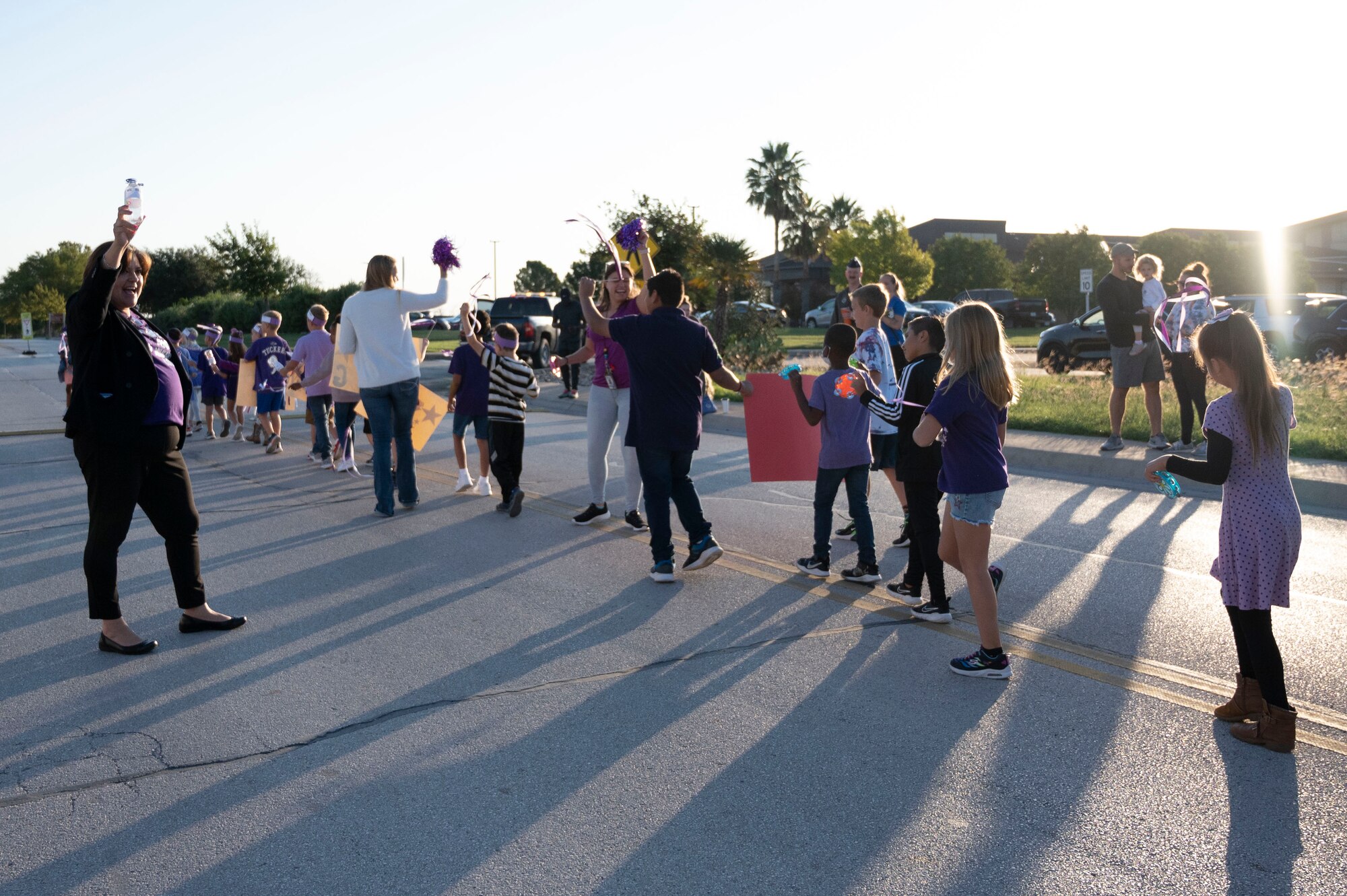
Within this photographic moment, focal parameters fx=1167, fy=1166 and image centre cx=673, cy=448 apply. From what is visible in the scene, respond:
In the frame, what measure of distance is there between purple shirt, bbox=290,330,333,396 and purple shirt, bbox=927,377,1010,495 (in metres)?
9.31

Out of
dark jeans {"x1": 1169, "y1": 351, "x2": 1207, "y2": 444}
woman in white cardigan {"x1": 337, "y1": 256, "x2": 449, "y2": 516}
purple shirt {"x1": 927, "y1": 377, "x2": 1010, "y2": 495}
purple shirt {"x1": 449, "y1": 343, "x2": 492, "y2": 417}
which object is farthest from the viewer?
dark jeans {"x1": 1169, "y1": 351, "x2": 1207, "y2": 444}

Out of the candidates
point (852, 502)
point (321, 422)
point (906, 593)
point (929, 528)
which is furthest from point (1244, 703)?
point (321, 422)

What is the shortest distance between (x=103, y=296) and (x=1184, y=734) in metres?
4.93

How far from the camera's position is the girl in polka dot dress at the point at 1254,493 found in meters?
4.34

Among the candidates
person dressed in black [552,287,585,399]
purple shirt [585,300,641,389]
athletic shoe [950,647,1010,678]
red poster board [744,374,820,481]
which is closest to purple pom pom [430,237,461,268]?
purple shirt [585,300,641,389]

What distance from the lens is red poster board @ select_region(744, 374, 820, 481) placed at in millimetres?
7898

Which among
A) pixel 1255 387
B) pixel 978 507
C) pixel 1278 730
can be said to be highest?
pixel 1255 387

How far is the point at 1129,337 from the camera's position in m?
11.7

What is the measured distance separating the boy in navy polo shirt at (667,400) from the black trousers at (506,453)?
2.72 meters

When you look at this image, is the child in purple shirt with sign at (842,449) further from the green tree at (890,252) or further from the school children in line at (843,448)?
the green tree at (890,252)

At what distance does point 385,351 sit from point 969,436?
551cm

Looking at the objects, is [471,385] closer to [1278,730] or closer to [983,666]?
[983,666]

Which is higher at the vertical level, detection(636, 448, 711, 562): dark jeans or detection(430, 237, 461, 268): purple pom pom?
detection(430, 237, 461, 268): purple pom pom

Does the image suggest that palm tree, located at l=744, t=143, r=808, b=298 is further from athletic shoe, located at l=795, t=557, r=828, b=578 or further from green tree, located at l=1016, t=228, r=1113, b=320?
athletic shoe, located at l=795, t=557, r=828, b=578
